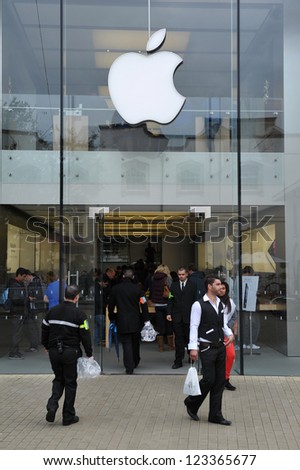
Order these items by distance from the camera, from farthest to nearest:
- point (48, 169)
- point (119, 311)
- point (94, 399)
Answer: point (48, 169) < point (119, 311) < point (94, 399)

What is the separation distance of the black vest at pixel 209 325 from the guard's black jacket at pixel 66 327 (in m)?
1.26

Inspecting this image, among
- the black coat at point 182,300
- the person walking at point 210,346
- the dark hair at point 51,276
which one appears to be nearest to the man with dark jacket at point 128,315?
the black coat at point 182,300

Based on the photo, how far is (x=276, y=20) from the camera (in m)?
10.6

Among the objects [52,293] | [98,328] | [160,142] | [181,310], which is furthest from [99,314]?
[160,142]

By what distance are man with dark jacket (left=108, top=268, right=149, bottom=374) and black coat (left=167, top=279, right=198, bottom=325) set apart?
1.66 feet

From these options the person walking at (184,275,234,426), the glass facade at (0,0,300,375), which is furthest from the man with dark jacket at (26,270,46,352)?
the person walking at (184,275,234,426)

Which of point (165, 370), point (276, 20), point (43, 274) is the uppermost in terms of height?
point (276, 20)

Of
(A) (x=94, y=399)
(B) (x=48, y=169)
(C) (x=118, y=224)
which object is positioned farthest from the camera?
(C) (x=118, y=224)

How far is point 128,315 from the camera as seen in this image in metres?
9.02

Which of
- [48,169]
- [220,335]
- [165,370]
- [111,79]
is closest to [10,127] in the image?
[48,169]

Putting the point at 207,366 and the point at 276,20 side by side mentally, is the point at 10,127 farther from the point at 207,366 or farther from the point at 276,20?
the point at 207,366

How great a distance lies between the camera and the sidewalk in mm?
5465

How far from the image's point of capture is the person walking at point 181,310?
9.32 m

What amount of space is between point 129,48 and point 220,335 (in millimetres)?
6525
